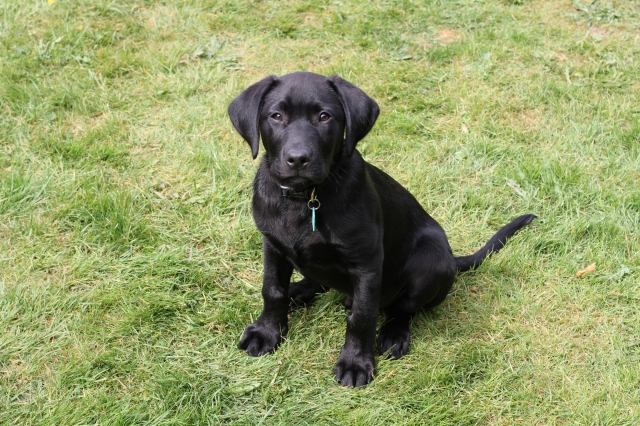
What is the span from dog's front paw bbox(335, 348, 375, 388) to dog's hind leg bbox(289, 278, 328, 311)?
1.82 ft

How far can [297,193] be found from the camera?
3.24 meters

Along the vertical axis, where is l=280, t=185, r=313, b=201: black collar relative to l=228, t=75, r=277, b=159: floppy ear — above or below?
below

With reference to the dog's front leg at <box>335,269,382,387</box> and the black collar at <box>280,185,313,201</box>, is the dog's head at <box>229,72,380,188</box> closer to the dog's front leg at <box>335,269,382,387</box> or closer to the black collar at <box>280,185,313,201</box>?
the black collar at <box>280,185,313,201</box>

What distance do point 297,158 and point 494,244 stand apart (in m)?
1.87

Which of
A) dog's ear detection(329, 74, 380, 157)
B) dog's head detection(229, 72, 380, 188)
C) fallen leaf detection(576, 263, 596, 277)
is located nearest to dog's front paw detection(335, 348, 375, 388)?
dog's head detection(229, 72, 380, 188)

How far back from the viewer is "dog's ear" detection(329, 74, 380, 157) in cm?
318

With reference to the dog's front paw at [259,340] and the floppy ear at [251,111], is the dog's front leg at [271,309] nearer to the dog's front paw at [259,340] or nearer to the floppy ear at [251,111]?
the dog's front paw at [259,340]

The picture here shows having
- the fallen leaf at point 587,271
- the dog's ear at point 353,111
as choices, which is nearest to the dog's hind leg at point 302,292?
the dog's ear at point 353,111

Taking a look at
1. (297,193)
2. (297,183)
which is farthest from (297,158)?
(297,193)

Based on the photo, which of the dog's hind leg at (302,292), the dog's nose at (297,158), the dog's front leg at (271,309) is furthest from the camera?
the dog's hind leg at (302,292)

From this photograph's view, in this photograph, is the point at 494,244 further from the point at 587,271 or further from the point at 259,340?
the point at 259,340

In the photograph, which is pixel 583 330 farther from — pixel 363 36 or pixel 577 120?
pixel 363 36

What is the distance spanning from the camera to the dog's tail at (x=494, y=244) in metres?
4.22

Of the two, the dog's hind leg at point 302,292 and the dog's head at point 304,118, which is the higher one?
the dog's head at point 304,118
